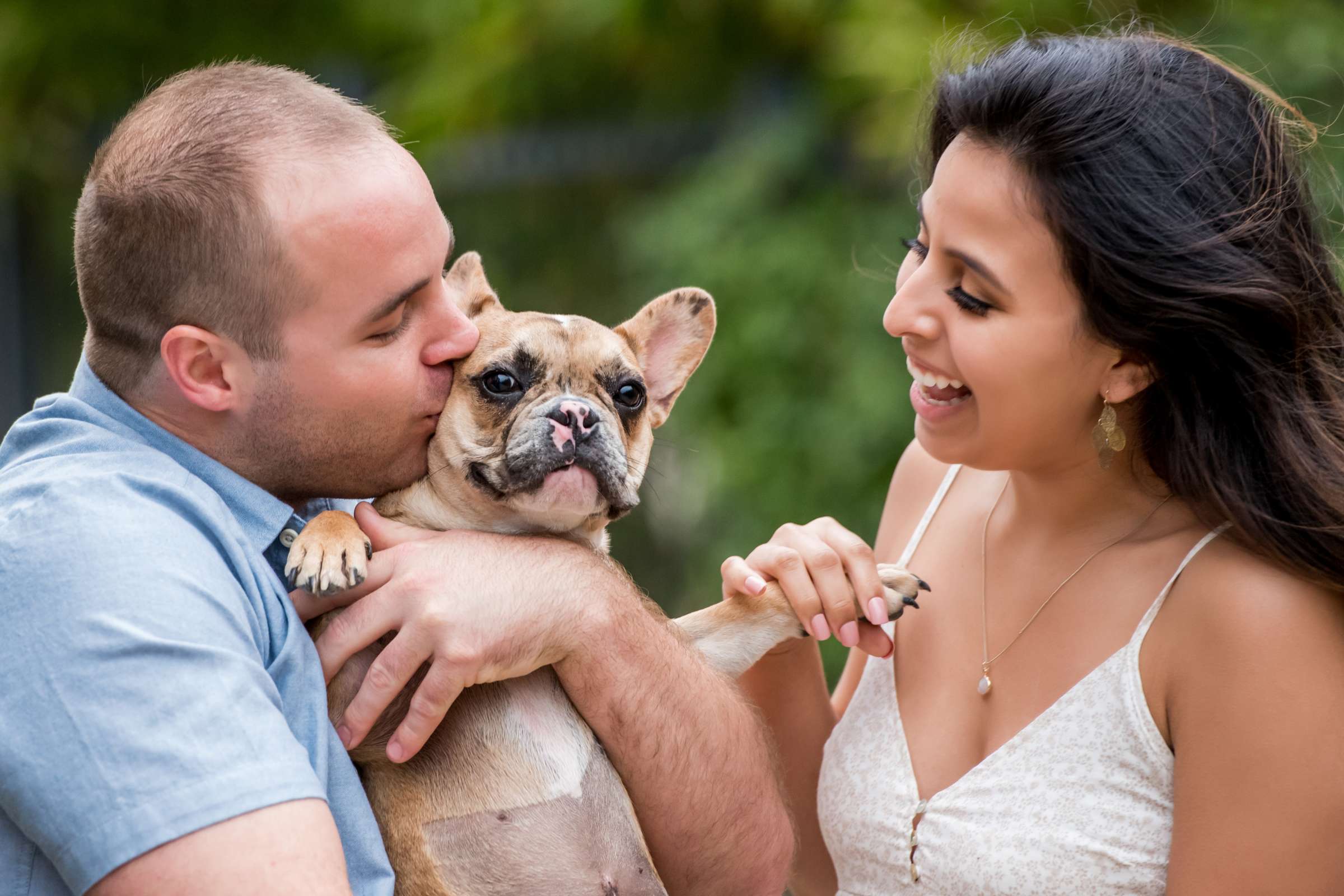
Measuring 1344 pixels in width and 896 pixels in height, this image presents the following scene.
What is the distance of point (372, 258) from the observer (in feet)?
6.65

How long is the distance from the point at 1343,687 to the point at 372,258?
1.79 m

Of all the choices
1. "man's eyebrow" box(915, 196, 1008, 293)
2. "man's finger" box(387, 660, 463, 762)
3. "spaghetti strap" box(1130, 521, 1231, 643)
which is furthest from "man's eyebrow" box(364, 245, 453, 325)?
"spaghetti strap" box(1130, 521, 1231, 643)

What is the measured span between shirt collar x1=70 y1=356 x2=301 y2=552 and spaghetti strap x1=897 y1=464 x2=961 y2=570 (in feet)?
4.64

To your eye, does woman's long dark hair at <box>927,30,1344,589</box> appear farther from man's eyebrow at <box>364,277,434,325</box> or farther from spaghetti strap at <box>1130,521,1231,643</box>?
man's eyebrow at <box>364,277,434,325</box>

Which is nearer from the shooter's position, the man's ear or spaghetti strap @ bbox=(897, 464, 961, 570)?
the man's ear

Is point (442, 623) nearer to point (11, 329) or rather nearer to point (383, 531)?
point (383, 531)

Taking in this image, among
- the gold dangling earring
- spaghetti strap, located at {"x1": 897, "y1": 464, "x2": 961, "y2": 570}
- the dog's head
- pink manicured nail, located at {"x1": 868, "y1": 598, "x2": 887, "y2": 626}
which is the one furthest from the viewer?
spaghetti strap, located at {"x1": 897, "y1": 464, "x2": 961, "y2": 570}

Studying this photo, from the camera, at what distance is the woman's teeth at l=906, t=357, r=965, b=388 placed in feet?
7.52

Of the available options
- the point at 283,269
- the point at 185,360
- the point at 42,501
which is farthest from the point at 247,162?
the point at 42,501

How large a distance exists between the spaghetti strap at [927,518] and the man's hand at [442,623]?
33.2 inches

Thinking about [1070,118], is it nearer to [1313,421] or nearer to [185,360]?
[1313,421]

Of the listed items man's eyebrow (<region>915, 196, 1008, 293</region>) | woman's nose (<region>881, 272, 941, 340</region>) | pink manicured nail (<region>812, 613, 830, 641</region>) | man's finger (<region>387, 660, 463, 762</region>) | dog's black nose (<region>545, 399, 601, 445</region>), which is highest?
man's eyebrow (<region>915, 196, 1008, 293</region>)

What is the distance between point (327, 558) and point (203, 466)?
0.86 feet

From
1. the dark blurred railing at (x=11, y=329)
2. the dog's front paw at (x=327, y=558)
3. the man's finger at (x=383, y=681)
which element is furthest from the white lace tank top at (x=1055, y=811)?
the dark blurred railing at (x=11, y=329)
